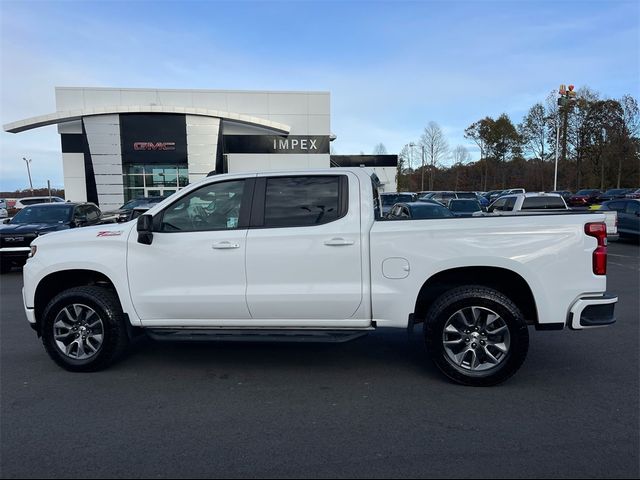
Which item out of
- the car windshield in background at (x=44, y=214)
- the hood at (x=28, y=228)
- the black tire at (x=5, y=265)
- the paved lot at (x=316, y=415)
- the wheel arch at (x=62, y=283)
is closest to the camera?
the paved lot at (x=316, y=415)

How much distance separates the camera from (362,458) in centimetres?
317

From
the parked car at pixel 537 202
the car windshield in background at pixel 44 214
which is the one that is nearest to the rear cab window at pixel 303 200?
the car windshield in background at pixel 44 214

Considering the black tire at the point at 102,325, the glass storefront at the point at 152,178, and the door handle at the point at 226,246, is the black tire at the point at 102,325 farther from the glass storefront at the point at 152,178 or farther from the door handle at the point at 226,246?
the glass storefront at the point at 152,178

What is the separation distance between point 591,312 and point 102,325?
183 inches

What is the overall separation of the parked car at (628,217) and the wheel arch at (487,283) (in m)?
14.2

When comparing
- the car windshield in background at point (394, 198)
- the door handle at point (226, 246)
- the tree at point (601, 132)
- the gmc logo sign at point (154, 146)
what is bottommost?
the door handle at point (226, 246)

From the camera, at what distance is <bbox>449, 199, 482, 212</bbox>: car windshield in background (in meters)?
18.6

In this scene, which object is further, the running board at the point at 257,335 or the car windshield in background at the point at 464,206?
the car windshield in background at the point at 464,206

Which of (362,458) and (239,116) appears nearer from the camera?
(362,458)

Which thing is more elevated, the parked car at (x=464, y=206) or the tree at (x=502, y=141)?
the tree at (x=502, y=141)

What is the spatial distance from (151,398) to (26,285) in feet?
6.35

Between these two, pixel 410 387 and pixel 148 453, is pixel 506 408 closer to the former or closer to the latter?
pixel 410 387


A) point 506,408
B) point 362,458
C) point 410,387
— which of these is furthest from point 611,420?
point 362,458

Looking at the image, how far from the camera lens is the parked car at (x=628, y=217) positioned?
629 inches
